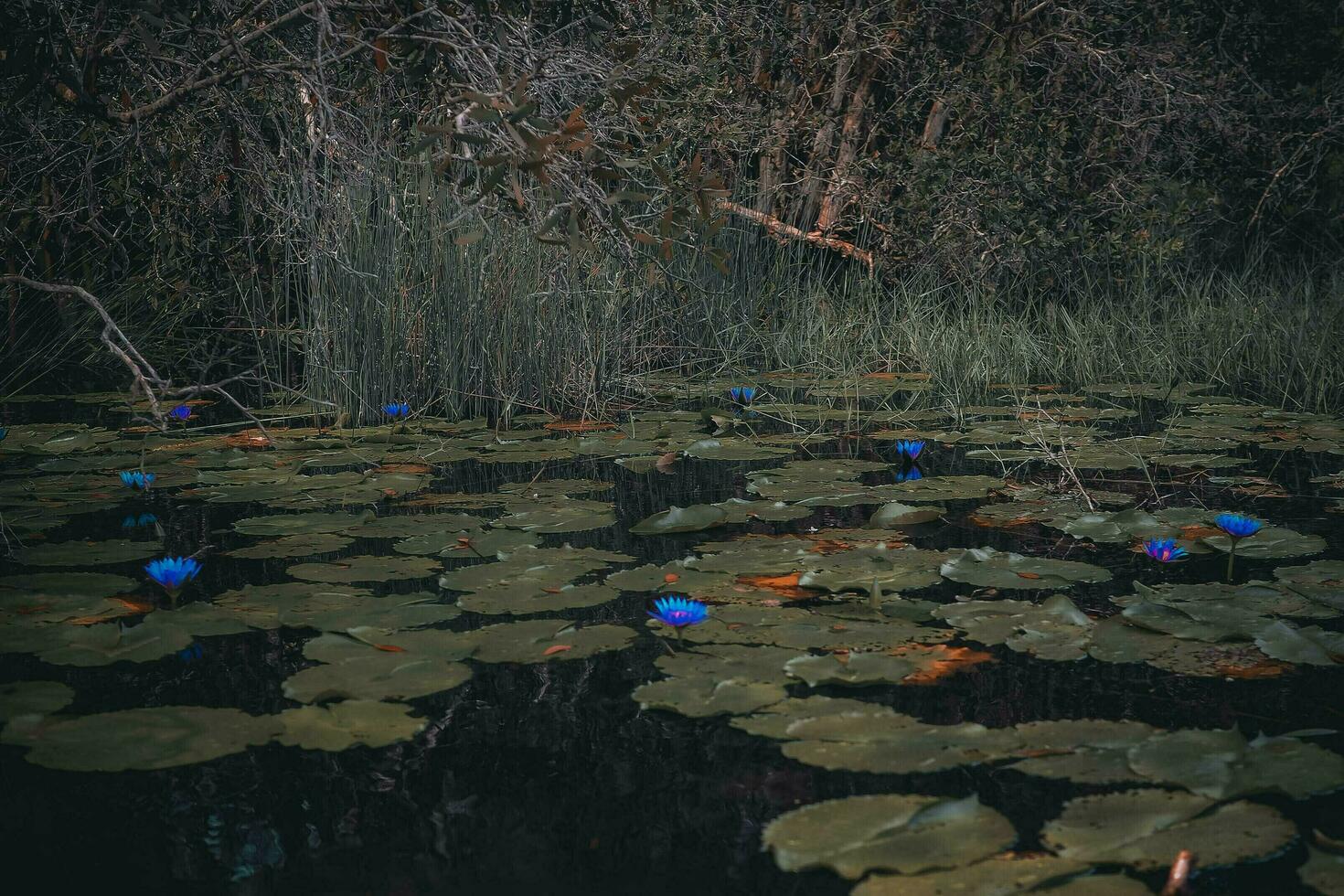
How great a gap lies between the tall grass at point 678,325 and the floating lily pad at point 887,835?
2.28 meters

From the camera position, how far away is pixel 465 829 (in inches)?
56.9

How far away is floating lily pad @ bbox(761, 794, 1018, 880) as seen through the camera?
1314 mm

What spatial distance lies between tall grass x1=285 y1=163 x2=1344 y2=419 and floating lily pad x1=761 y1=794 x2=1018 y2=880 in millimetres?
2280

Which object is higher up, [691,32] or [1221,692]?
[691,32]

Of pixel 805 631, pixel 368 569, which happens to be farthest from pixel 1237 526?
pixel 368 569

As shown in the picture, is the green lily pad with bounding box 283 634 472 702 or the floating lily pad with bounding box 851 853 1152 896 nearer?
the floating lily pad with bounding box 851 853 1152 896

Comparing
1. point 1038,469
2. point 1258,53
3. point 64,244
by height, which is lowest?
Result: point 1038,469

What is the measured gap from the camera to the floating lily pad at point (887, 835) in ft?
4.31

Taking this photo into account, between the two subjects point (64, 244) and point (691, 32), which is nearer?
point (64, 244)

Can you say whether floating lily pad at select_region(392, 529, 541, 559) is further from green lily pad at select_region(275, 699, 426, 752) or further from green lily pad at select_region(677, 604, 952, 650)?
green lily pad at select_region(275, 699, 426, 752)

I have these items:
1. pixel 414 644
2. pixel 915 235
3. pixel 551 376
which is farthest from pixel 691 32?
pixel 414 644

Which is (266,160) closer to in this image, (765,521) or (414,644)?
(765,521)

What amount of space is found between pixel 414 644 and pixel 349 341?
2672 mm

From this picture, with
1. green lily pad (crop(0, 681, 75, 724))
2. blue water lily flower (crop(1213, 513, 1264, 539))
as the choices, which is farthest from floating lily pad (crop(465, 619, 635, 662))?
blue water lily flower (crop(1213, 513, 1264, 539))
